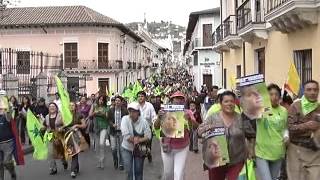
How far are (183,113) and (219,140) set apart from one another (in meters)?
1.74

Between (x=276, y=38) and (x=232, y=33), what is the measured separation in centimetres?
629

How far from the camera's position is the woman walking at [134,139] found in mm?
8141

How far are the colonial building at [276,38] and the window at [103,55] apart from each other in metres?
23.2

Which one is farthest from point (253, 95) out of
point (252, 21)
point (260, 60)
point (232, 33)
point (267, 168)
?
point (232, 33)

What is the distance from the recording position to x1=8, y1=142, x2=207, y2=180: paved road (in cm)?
1064

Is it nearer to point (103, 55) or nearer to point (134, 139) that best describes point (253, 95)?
point (134, 139)

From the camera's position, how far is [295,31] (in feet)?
42.8

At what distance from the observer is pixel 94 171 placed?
37.4 ft

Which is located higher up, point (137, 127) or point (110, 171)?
point (137, 127)

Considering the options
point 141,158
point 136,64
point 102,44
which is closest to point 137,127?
point 141,158

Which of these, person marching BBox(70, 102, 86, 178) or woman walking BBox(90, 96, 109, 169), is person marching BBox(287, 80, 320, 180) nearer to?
person marching BBox(70, 102, 86, 178)

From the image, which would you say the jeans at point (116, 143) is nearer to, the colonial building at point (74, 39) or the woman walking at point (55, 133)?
the woman walking at point (55, 133)

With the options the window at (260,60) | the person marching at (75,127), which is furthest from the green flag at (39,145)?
the window at (260,60)

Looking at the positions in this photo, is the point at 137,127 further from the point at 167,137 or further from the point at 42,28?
the point at 42,28
